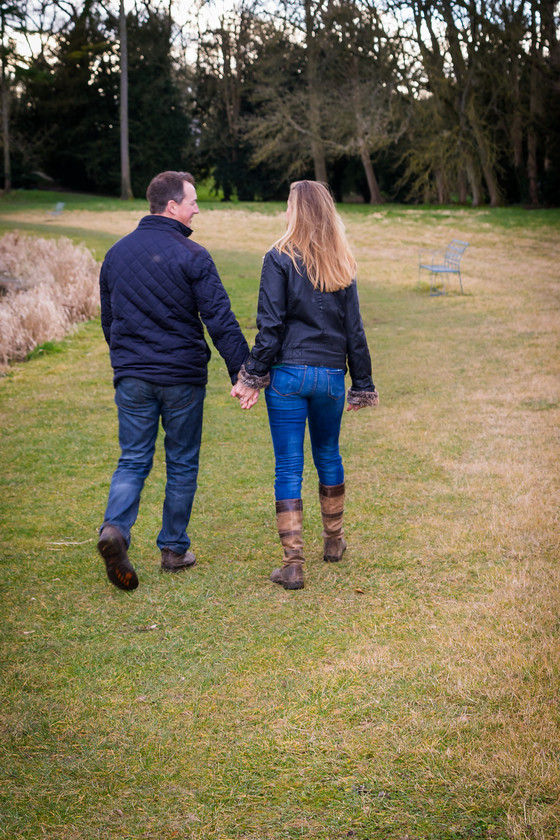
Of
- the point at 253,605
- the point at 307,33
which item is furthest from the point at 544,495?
the point at 307,33

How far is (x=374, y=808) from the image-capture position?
2.80 metres

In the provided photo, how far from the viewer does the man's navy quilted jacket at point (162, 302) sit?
14.3 feet

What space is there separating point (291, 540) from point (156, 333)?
4.52 feet

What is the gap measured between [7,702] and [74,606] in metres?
0.94

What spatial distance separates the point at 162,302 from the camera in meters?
4.37

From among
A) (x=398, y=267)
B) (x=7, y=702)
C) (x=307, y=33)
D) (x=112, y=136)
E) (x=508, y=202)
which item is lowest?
(x=7, y=702)

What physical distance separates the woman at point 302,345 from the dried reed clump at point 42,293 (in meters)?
7.86

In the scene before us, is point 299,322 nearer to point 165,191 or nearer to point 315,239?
point 315,239

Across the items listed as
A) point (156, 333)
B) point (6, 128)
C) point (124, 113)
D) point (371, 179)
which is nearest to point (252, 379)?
point (156, 333)

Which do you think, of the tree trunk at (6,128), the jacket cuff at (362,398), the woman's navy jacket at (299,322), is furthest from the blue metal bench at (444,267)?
the tree trunk at (6,128)

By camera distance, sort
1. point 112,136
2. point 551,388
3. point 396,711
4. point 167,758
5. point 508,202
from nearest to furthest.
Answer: point 167,758
point 396,711
point 551,388
point 508,202
point 112,136

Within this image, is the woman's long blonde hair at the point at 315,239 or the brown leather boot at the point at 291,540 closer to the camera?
the woman's long blonde hair at the point at 315,239

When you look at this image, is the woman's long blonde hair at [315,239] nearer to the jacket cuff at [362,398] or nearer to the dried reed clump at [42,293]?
the jacket cuff at [362,398]

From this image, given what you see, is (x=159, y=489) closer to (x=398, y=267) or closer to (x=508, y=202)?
(x=398, y=267)
